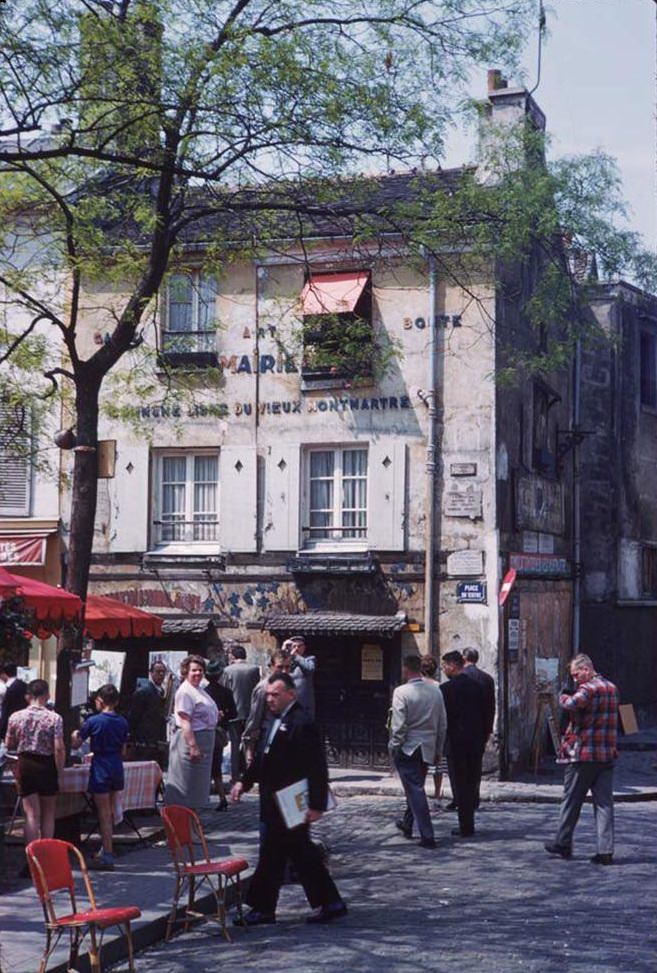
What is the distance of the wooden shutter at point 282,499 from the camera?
20969 mm

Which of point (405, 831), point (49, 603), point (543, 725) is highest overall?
point (49, 603)

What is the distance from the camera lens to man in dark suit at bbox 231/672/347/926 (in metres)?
9.39

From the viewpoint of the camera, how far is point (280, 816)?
9.36 m

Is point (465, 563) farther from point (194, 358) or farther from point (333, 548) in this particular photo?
point (194, 358)

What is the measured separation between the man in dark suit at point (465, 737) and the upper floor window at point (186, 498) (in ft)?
27.2

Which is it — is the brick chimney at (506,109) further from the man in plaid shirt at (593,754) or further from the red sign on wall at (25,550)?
the man in plaid shirt at (593,754)

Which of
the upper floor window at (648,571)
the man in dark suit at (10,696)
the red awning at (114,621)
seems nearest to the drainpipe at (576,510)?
the upper floor window at (648,571)

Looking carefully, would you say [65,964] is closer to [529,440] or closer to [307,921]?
[307,921]

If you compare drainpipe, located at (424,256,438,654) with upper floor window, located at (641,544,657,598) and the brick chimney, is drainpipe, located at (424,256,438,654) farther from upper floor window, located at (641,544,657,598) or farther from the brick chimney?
upper floor window, located at (641,544,657,598)

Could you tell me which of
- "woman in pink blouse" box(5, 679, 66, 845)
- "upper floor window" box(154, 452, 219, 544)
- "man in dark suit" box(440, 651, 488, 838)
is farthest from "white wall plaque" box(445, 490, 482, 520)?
"woman in pink blouse" box(5, 679, 66, 845)

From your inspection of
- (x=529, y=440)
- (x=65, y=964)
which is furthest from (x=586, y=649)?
(x=65, y=964)

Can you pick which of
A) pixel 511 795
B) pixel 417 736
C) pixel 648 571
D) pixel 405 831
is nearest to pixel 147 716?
pixel 405 831

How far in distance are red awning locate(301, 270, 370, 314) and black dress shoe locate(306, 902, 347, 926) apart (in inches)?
452

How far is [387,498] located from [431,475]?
2.40 feet
